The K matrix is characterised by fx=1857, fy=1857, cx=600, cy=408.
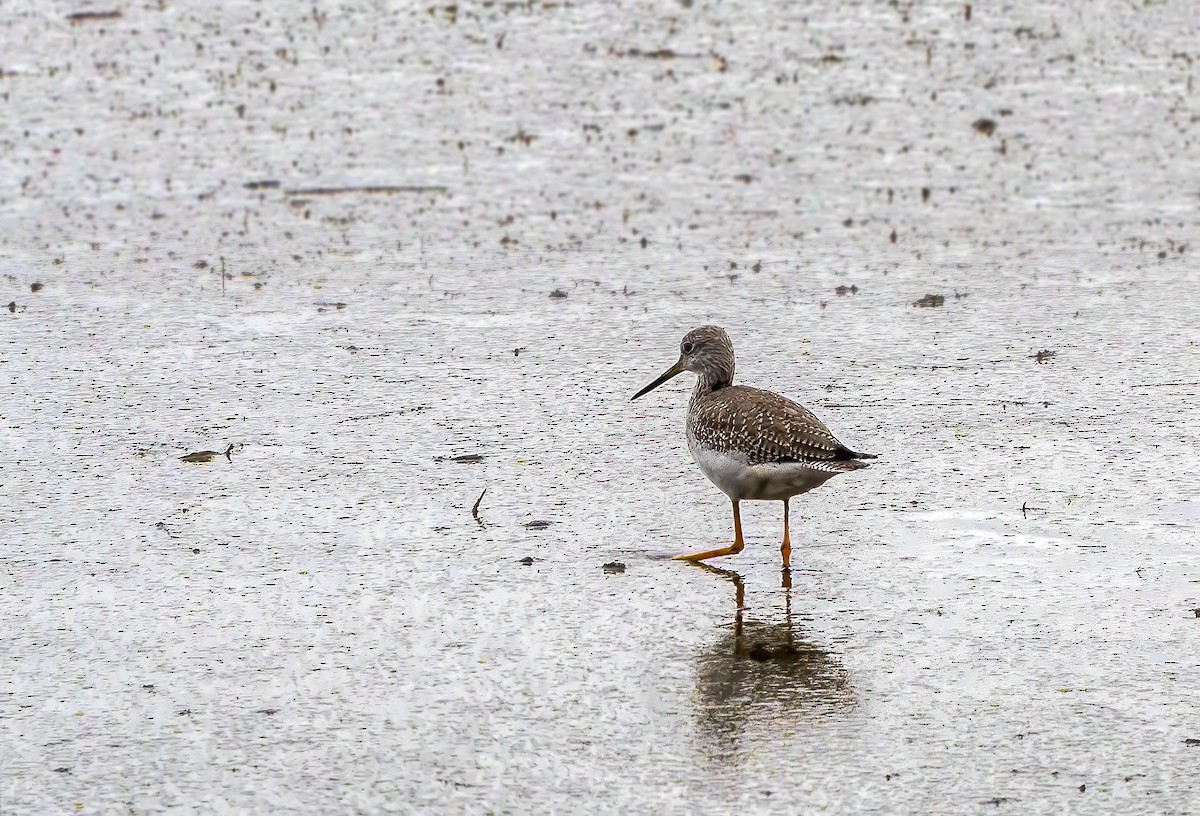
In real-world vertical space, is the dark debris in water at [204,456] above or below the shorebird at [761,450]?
below

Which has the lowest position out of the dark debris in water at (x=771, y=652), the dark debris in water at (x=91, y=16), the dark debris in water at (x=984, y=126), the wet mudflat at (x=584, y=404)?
the dark debris in water at (x=771, y=652)

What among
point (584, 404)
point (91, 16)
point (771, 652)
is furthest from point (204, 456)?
point (91, 16)

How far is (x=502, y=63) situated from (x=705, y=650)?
1109 centimetres

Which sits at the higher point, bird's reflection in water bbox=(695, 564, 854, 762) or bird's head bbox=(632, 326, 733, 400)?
bird's head bbox=(632, 326, 733, 400)

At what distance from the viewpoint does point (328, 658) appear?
7137 millimetres

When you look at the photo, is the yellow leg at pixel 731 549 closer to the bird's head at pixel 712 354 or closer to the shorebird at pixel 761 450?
the shorebird at pixel 761 450

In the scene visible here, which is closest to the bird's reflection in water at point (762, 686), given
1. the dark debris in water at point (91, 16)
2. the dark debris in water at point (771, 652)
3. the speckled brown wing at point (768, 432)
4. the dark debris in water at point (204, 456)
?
the dark debris in water at point (771, 652)

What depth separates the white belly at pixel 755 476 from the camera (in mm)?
8008

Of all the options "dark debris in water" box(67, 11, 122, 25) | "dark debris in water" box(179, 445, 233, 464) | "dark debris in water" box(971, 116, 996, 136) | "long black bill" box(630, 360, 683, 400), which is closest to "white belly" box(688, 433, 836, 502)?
"long black bill" box(630, 360, 683, 400)

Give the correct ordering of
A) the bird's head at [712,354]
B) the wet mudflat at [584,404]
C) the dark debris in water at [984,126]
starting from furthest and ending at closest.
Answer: the dark debris in water at [984,126]
the bird's head at [712,354]
the wet mudflat at [584,404]

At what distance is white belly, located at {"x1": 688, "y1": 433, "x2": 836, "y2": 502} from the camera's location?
26.3 ft

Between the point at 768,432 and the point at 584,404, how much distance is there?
241cm

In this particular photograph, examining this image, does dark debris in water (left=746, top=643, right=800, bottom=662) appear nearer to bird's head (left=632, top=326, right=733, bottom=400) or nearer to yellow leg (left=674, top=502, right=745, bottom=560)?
yellow leg (left=674, top=502, right=745, bottom=560)

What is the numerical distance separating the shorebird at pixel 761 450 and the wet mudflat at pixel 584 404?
12.2 inches
